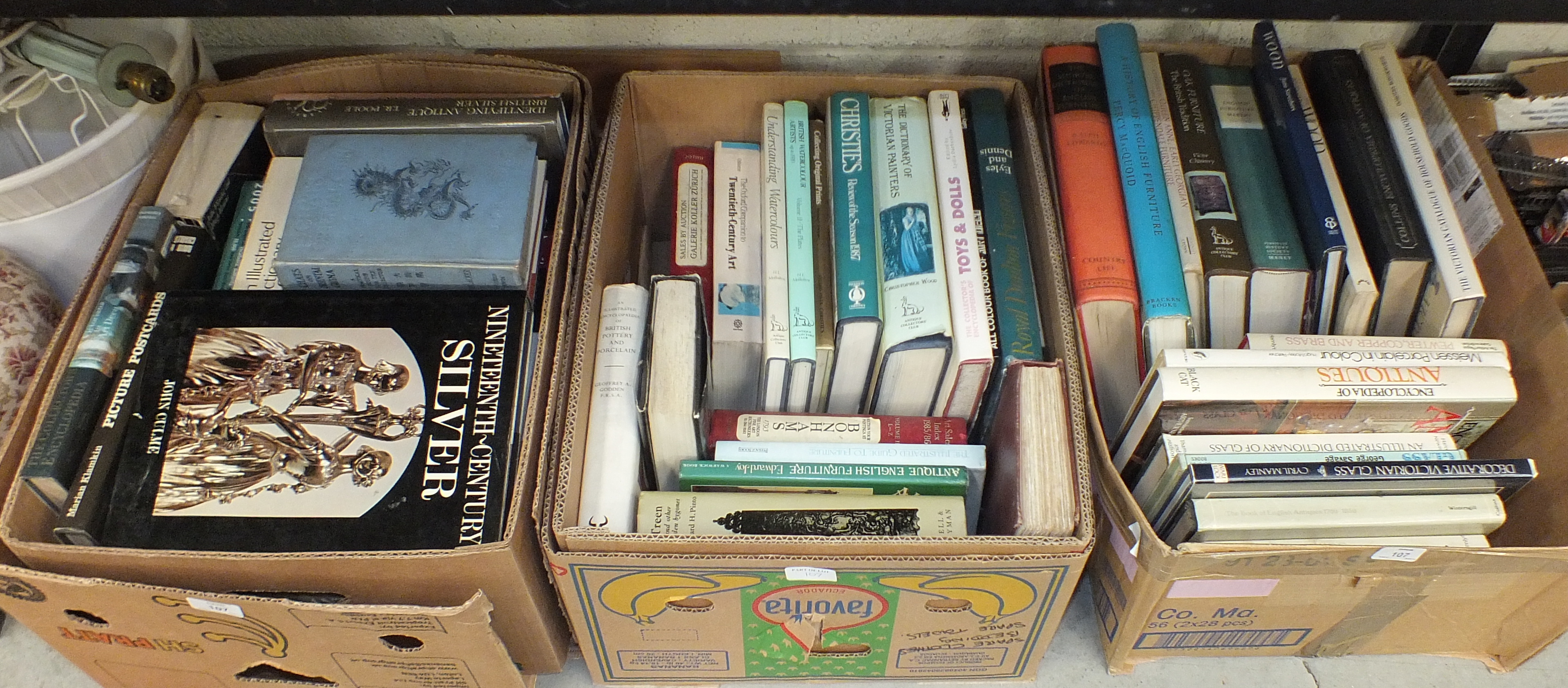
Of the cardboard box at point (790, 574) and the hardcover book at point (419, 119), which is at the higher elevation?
the hardcover book at point (419, 119)

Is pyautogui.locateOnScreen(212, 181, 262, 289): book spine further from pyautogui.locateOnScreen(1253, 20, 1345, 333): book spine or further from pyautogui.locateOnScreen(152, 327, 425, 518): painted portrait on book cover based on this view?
pyautogui.locateOnScreen(1253, 20, 1345, 333): book spine

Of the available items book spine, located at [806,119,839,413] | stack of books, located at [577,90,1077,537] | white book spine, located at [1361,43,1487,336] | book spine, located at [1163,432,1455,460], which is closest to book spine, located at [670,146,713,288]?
stack of books, located at [577,90,1077,537]

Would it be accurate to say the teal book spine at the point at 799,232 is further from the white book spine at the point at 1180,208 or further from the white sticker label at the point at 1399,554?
the white sticker label at the point at 1399,554

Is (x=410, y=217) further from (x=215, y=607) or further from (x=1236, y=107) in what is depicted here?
(x=1236, y=107)

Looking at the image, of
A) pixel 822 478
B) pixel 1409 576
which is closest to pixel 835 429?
pixel 822 478

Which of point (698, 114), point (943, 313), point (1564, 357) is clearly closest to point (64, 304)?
point (698, 114)

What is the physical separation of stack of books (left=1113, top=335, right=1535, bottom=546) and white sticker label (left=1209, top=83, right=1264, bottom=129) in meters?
0.28

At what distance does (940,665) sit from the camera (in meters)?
0.90

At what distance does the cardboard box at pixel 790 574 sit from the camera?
0.74 metres

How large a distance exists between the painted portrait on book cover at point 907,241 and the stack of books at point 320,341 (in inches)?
13.7

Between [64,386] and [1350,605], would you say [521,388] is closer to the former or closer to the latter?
[64,386]

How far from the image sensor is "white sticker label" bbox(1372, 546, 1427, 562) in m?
0.75

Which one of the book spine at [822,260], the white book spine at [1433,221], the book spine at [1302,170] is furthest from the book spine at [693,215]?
the white book spine at [1433,221]

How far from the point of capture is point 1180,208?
918 millimetres
